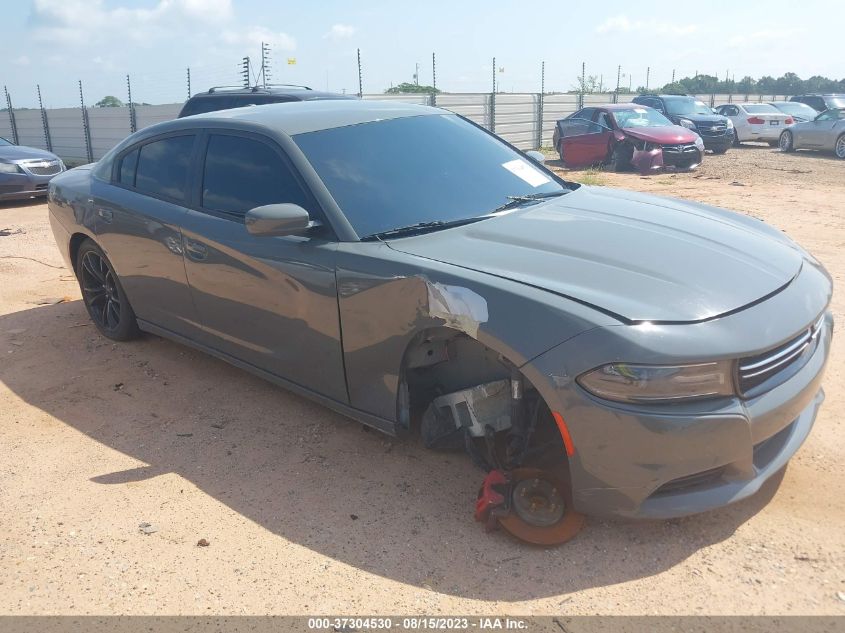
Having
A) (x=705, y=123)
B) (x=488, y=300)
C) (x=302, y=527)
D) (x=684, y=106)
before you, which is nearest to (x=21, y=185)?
(x=302, y=527)

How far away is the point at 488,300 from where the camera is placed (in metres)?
2.75

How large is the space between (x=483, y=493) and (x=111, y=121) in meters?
20.7

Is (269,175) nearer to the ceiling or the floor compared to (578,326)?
nearer to the ceiling

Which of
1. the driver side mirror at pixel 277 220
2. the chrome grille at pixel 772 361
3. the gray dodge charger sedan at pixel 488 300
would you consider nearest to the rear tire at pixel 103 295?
the gray dodge charger sedan at pixel 488 300

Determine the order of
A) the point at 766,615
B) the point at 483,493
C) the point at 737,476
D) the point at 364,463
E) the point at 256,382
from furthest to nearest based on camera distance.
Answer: the point at 256,382 < the point at 364,463 < the point at 483,493 < the point at 737,476 < the point at 766,615

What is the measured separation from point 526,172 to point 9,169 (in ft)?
36.4

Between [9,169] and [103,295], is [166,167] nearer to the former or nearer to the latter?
[103,295]

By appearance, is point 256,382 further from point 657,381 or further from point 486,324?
point 657,381

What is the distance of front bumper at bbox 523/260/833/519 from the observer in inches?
97.3

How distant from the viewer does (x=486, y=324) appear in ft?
8.98

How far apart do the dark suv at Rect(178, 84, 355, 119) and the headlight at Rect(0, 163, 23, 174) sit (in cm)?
455

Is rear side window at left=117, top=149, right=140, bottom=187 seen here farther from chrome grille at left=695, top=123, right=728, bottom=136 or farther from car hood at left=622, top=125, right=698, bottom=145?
chrome grille at left=695, top=123, right=728, bottom=136

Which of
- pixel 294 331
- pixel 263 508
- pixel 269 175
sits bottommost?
pixel 263 508
